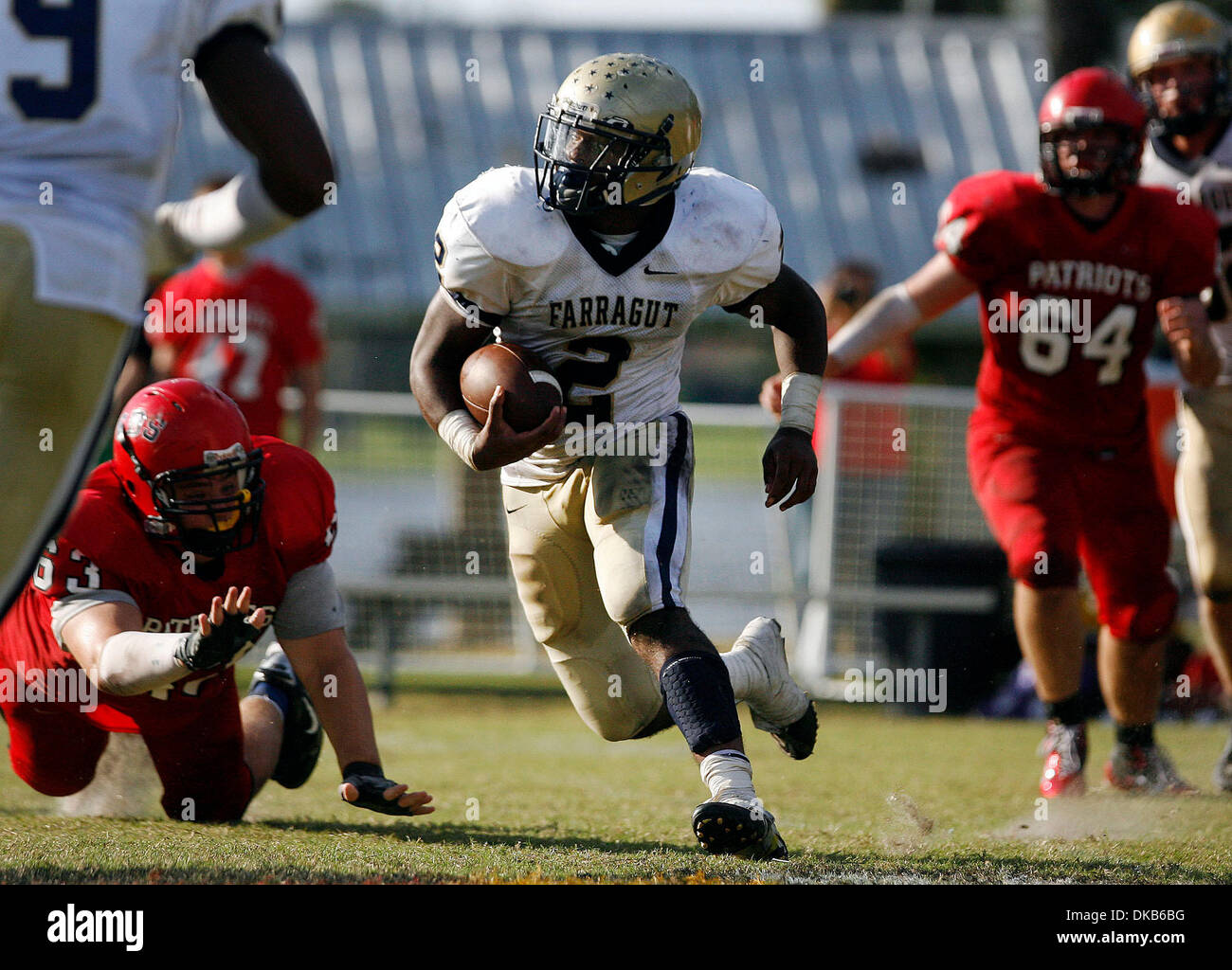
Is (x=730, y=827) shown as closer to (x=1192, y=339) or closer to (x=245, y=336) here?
(x=1192, y=339)

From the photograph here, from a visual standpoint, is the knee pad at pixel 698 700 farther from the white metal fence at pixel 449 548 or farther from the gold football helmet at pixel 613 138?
the white metal fence at pixel 449 548

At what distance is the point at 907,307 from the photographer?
4.32 meters

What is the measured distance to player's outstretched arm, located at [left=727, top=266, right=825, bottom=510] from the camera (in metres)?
3.33

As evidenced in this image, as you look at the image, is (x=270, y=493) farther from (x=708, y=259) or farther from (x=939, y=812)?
(x=939, y=812)

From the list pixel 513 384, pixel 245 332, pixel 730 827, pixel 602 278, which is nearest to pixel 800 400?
pixel 602 278

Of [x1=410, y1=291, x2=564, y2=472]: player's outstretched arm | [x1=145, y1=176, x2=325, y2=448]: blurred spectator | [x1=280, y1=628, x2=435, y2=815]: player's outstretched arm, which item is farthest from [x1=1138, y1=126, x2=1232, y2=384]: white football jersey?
[x1=145, y1=176, x2=325, y2=448]: blurred spectator

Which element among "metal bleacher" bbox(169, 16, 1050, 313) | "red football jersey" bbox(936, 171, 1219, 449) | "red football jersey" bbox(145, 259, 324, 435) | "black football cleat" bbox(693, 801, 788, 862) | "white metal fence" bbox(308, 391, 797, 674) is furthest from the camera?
"metal bleacher" bbox(169, 16, 1050, 313)

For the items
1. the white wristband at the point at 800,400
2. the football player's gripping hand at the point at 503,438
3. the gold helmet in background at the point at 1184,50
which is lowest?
the football player's gripping hand at the point at 503,438

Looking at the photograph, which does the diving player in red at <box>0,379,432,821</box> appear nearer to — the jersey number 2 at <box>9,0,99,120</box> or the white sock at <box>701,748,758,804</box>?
the white sock at <box>701,748,758,804</box>

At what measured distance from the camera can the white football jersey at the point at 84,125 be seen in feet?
7.87

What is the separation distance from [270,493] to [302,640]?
34cm

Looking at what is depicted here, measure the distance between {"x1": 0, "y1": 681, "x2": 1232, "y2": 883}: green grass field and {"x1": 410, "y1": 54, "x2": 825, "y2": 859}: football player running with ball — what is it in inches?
11.8

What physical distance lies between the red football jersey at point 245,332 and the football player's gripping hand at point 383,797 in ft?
Answer: 9.83

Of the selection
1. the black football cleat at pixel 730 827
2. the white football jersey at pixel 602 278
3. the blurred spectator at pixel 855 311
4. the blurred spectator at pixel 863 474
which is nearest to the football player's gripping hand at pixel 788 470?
the white football jersey at pixel 602 278
